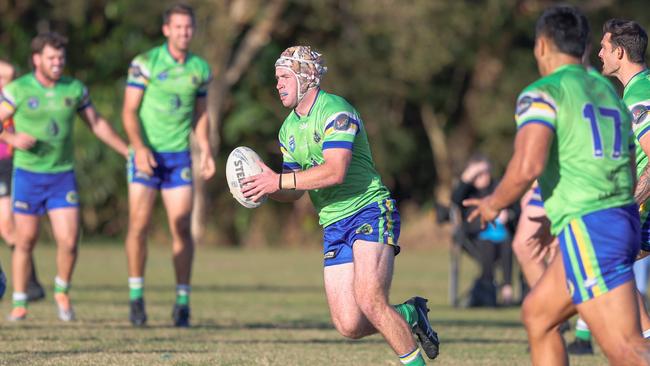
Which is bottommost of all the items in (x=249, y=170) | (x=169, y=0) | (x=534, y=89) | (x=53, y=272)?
(x=53, y=272)

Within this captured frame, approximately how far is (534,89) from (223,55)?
2443cm

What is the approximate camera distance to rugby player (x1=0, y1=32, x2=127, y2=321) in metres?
11.0

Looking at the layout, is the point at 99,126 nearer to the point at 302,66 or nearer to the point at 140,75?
the point at 140,75

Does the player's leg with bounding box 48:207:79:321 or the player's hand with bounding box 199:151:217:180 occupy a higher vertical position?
the player's hand with bounding box 199:151:217:180

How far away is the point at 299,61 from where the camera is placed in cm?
724

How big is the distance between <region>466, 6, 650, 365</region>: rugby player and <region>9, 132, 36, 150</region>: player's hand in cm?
596

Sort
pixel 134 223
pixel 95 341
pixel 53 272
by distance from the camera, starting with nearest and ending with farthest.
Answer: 1. pixel 95 341
2. pixel 134 223
3. pixel 53 272

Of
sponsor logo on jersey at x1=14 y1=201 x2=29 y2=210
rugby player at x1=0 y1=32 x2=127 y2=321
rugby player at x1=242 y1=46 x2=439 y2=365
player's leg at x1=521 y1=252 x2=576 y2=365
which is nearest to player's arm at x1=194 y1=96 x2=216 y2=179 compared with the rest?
rugby player at x1=0 y1=32 x2=127 y2=321

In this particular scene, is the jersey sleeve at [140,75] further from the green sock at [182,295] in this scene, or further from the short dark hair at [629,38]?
the short dark hair at [629,38]

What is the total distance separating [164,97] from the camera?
10.9 m

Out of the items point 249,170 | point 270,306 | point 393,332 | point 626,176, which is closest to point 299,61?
point 249,170

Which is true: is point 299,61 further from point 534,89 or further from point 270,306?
point 270,306

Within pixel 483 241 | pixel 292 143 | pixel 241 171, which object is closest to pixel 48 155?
pixel 292 143

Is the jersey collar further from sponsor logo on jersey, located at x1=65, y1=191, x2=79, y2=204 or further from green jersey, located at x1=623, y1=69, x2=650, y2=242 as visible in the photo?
sponsor logo on jersey, located at x1=65, y1=191, x2=79, y2=204
